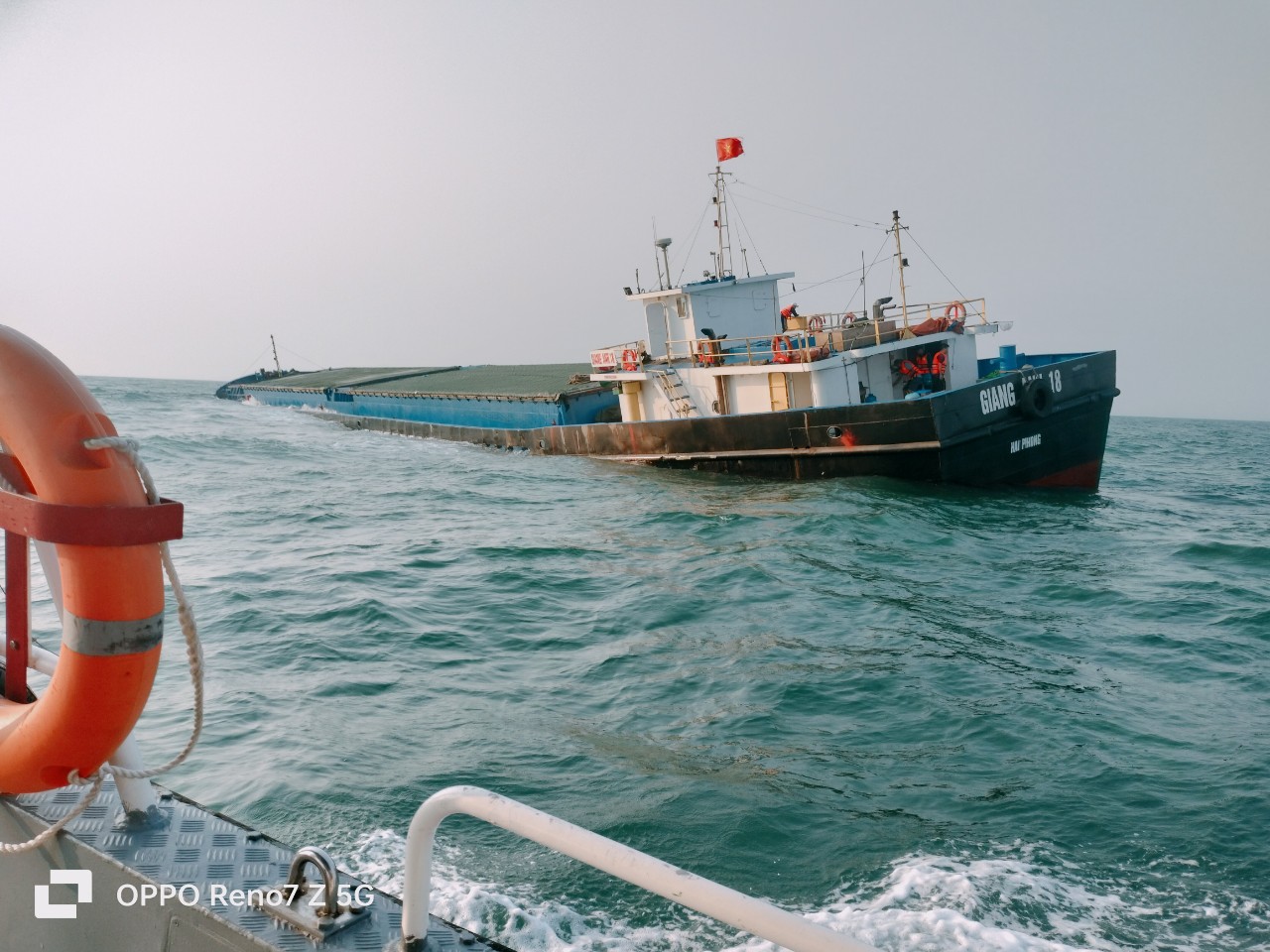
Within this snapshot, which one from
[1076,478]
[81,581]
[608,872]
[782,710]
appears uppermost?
[81,581]

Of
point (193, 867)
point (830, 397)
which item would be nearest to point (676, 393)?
point (830, 397)

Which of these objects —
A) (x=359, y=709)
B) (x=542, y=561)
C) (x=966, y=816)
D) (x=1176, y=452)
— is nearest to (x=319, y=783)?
(x=359, y=709)

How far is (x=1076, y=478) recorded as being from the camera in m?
16.8

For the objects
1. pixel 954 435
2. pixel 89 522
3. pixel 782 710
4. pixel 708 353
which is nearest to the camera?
pixel 89 522

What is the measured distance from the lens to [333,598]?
994cm

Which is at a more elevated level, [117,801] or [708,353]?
[708,353]

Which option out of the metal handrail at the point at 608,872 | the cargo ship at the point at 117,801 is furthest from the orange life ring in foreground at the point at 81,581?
the metal handrail at the point at 608,872

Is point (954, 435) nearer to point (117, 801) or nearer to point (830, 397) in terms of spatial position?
point (830, 397)

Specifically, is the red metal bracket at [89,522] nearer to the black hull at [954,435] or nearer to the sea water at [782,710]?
the sea water at [782,710]

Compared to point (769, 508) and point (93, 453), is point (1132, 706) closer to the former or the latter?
point (93, 453)

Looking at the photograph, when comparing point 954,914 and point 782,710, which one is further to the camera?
point 782,710

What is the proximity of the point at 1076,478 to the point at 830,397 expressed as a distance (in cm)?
455

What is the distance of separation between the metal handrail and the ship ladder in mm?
17263

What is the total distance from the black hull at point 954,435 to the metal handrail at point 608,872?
13556 millimetres
